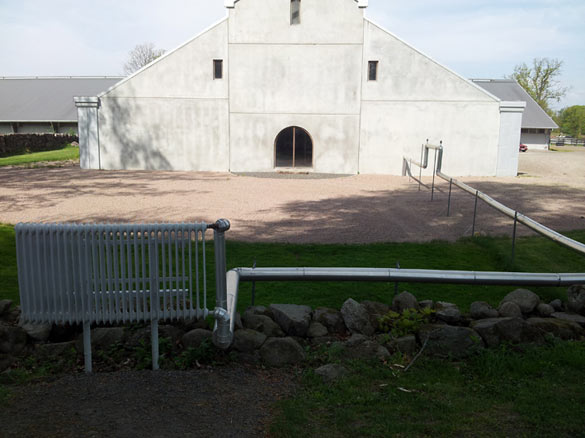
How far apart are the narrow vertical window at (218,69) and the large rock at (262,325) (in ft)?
68.2

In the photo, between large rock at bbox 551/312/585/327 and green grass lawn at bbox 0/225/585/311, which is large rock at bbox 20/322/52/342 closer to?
green grass lawn at bbox 0/225/585/311

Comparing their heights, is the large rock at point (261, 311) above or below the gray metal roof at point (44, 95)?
below

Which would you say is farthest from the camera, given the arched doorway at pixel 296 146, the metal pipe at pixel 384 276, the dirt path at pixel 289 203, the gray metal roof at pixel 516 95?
the gray metal roof at pixel 516 95

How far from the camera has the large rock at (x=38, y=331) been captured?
487 cm

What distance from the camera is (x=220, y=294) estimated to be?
4648 mm

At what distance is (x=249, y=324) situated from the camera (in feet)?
17.0

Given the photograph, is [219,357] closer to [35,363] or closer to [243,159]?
[35,363]

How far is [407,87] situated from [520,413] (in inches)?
851

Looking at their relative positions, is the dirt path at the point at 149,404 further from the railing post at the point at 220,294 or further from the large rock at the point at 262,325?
the large rock at the point at 262,325

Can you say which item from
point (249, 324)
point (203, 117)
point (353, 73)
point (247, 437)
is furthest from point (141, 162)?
point (247, 437)

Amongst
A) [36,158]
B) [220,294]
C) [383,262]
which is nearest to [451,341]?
[220,294]

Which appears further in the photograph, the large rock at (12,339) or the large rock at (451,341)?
the large rock at (451,341)

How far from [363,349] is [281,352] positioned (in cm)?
74

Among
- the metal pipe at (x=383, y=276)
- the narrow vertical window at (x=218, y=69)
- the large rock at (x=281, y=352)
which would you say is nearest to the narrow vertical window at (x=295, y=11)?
the narrow vertical window at (x=218, y=69)
